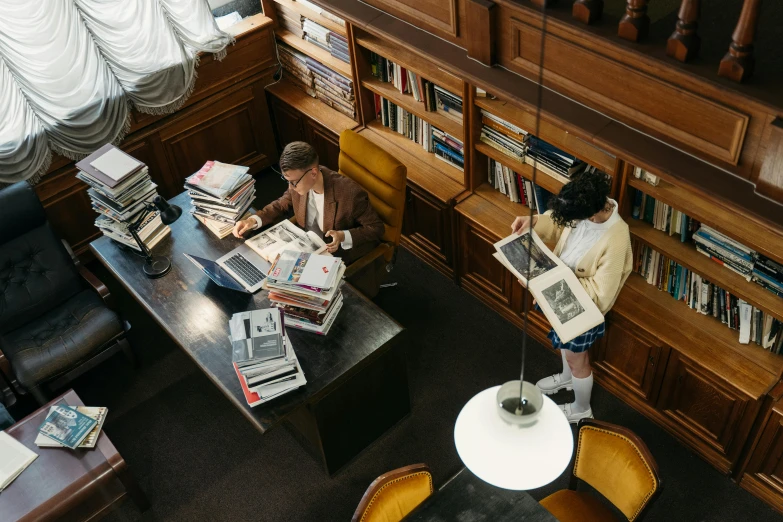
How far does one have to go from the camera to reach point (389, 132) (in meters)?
4.93

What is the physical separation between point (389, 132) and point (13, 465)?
9.53 ft

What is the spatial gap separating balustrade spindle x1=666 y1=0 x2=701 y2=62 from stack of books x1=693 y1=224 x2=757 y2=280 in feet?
3.33

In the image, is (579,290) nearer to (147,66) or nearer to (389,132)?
(389,132)

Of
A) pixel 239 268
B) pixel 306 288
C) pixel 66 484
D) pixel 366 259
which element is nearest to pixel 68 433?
pixel 66 484

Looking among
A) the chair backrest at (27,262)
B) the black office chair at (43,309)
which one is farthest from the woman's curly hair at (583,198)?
the chair backrest at (27,262)

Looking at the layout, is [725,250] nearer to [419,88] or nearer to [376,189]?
[376,189]

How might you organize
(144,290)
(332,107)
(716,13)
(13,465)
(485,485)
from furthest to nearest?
1. (332,107)
2. (144,290)
3. (13,465)
4. (485,485)
5. (716,13)

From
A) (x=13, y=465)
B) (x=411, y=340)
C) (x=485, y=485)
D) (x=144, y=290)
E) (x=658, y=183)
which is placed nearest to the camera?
(x=485, y=485)

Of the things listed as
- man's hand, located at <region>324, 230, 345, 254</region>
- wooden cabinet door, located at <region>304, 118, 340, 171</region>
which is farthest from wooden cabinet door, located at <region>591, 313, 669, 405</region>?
wooden cabinet door, located at <region>304, 118, 340, 171</region>

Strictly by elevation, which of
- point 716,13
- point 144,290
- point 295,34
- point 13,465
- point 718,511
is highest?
point 716,13

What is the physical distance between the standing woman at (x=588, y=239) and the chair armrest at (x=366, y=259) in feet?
2.73

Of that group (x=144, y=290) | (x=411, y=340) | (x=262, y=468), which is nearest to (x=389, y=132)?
(x=411, y=340)

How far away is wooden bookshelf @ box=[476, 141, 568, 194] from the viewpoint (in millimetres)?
3837

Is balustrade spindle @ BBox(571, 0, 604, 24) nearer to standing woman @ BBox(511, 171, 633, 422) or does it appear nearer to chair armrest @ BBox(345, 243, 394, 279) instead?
standing woman @ BBox(511, 171, 633, 422)
